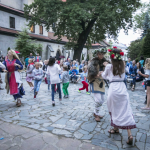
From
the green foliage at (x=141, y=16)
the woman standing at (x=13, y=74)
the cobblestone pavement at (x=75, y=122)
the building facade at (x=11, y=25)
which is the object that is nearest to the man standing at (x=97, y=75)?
the cobblestone pavement at (x=75, y=122)

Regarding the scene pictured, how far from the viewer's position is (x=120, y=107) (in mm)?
3553

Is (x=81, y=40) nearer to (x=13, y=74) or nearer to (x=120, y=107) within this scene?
(x=13, y=74)

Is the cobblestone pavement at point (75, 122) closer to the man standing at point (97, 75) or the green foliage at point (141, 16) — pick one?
the man standing at point (97, 75)

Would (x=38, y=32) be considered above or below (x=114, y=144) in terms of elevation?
above

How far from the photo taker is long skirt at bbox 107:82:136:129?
11.3 ft

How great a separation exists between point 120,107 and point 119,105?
47 mm

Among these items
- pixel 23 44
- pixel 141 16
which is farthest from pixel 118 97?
pixel 141 16

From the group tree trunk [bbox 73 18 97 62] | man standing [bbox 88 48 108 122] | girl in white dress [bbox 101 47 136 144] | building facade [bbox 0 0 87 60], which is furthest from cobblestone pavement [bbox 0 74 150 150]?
building facade [bbox 0 0 87 60]

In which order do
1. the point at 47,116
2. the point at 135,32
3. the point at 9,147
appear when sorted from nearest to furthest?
the point at 9,147 → the point at 47,116 → the point at 135,32

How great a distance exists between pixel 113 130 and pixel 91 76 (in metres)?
1.52

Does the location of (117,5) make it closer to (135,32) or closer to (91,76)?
(91,76)

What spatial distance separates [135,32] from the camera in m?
40.7

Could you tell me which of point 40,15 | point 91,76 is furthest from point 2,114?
point 40,15

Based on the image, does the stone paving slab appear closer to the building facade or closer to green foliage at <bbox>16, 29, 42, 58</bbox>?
the building facade
